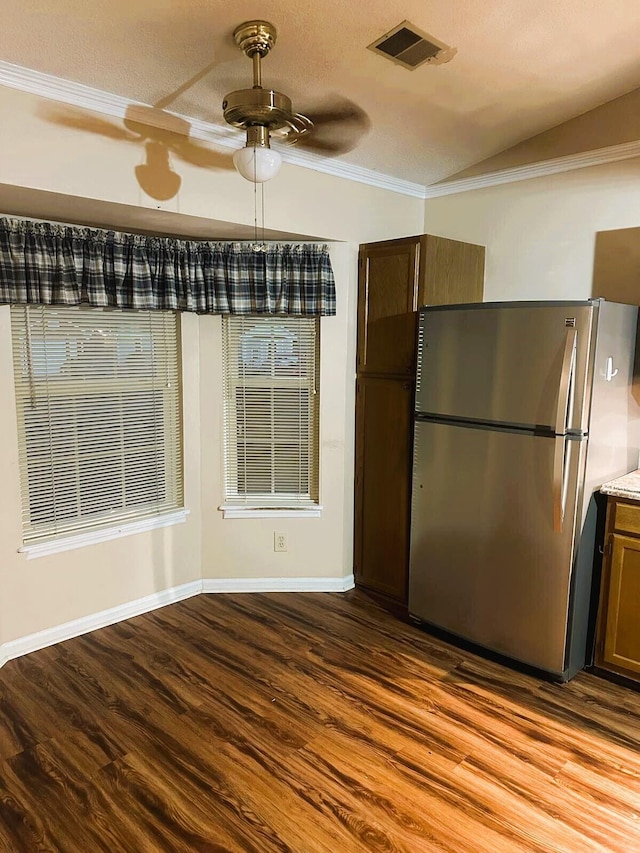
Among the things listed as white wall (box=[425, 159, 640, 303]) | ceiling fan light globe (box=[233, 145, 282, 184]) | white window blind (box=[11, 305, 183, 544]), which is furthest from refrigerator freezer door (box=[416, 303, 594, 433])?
white window blind (box=[11, 305, 183, 544])

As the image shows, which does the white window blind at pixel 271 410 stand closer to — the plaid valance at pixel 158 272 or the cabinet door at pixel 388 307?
the plaid valance at pixel 158 272

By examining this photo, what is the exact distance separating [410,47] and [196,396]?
2142 millimetres

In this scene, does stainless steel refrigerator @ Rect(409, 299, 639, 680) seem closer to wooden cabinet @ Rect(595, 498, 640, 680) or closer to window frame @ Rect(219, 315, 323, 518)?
wooden cabinet @ Rect(595, 498, 640, 680)

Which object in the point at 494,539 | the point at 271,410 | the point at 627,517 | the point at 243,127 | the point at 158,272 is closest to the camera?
the point at 243,127

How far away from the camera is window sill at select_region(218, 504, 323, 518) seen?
3.71 metres

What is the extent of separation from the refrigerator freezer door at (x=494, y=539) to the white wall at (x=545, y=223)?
3.49ft

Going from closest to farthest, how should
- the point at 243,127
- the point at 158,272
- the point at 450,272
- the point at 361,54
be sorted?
the point at 243,127 → the point at 361,54 → the point at 158,272 → the point at 450,272

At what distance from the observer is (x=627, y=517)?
2.64 m

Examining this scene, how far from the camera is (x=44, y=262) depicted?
9.25 feet

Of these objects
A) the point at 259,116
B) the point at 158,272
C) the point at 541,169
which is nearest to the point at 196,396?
the point at 158,272

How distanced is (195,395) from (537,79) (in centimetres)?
240

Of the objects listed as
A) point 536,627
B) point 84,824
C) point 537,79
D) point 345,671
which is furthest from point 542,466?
point 84,824

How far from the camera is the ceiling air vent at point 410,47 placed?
223 centimetres

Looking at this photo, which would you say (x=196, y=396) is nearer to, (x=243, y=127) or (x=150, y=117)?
(x=150, y=117)
